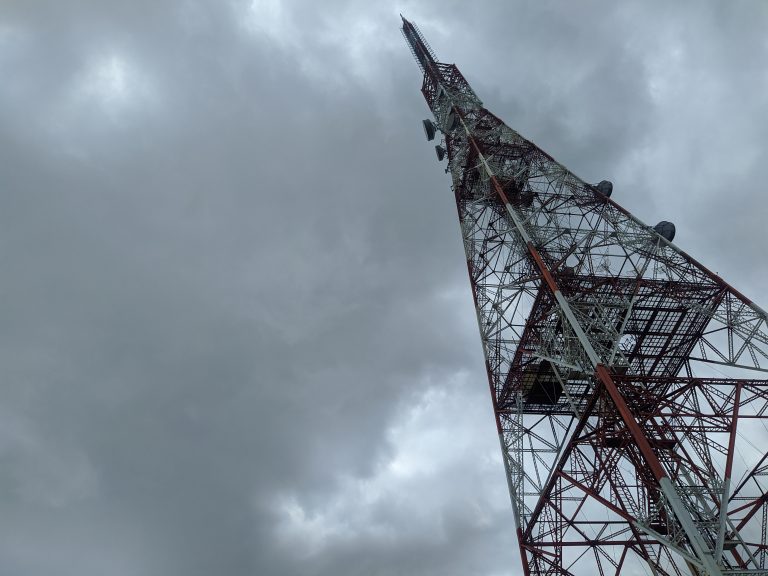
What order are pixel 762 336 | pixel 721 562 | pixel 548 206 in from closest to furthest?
1. pixel 721 562
2. pixel 762 336
3. pixel 548 206

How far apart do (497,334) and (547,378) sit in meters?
4.38

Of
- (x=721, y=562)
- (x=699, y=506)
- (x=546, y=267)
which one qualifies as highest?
(x=546, y=267)

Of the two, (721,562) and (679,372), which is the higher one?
(679,372)

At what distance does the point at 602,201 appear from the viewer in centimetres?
4191

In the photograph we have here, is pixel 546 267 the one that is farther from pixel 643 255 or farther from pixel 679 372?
pixel 679 372

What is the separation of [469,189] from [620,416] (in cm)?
2755

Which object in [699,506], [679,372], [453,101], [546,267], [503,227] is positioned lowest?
[699,506]

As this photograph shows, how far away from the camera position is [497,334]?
4078cm

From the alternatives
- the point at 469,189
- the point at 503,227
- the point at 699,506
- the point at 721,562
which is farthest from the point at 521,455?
the point at 469,189

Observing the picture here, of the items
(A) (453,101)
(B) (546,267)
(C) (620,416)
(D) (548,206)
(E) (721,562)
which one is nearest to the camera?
(E) (721,562)

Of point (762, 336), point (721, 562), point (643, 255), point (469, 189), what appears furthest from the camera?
point (469, 189)

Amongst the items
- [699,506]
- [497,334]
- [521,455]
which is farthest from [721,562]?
Result: [497,334]

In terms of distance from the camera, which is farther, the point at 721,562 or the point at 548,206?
the point at 548,206

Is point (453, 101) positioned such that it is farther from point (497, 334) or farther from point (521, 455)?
point (521, 455)
